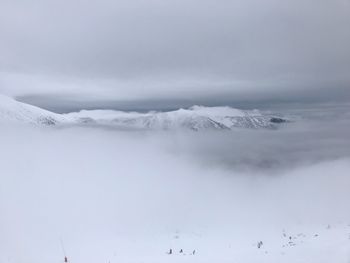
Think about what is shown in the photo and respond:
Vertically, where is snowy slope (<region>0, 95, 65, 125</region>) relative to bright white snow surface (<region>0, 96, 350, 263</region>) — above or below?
above

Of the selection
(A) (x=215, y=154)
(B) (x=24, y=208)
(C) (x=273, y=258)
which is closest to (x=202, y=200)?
(B) (x=24, y=208)

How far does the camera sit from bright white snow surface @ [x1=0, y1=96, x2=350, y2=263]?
1162 cm

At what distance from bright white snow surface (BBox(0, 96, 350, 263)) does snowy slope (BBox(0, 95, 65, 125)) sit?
0.90 metres

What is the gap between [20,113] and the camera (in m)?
25.9

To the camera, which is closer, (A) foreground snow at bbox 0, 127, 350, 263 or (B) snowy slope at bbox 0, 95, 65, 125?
(A) foreground snow at bbox 0, 127, 350, 263

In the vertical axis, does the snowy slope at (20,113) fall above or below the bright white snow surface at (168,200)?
above

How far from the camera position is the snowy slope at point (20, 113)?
69.3 feet

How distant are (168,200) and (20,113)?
17005 mm

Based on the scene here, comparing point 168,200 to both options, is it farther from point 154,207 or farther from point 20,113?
point 20,113

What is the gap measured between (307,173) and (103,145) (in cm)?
3323

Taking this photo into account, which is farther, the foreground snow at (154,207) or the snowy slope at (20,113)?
the snowy slope at (20,113)

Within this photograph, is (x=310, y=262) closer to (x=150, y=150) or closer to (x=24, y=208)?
(x=24, y=208)

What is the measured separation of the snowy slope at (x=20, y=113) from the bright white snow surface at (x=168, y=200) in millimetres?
899

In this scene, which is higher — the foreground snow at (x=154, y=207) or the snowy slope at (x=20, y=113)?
the snowy slope at (x=20, y=113)
